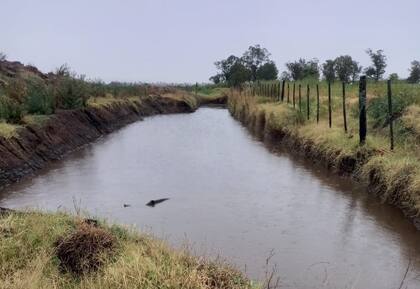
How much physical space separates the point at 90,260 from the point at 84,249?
203mm

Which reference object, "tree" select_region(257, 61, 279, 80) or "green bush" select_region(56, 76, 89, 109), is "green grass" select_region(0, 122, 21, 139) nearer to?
"green bush" select_region(56, 76, 89, 109)

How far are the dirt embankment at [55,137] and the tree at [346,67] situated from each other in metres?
24.4

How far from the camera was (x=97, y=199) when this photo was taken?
11812 mm

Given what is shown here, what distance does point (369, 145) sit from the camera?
1316 cm

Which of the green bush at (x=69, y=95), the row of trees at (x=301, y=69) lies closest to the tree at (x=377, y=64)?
the row of trees at (x=301, y=69)

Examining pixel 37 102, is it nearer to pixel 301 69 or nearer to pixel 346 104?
pixel 346 104

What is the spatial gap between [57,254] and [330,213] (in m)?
5.91

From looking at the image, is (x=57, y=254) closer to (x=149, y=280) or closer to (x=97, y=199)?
(x=149, y=280)

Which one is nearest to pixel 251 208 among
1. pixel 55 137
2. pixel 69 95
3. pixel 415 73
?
pixel 55 137

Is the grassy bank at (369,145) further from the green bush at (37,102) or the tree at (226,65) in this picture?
the tree at (226,65)

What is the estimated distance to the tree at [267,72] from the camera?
242 feet

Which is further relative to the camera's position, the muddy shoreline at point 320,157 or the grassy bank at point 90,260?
the muddy shoreline at point 320,157

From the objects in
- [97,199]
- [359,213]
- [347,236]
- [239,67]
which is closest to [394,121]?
[359,213]

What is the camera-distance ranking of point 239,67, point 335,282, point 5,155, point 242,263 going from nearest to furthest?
1. point 335,282
2. point 242,263
3. point 5,155
4. point 239,67
